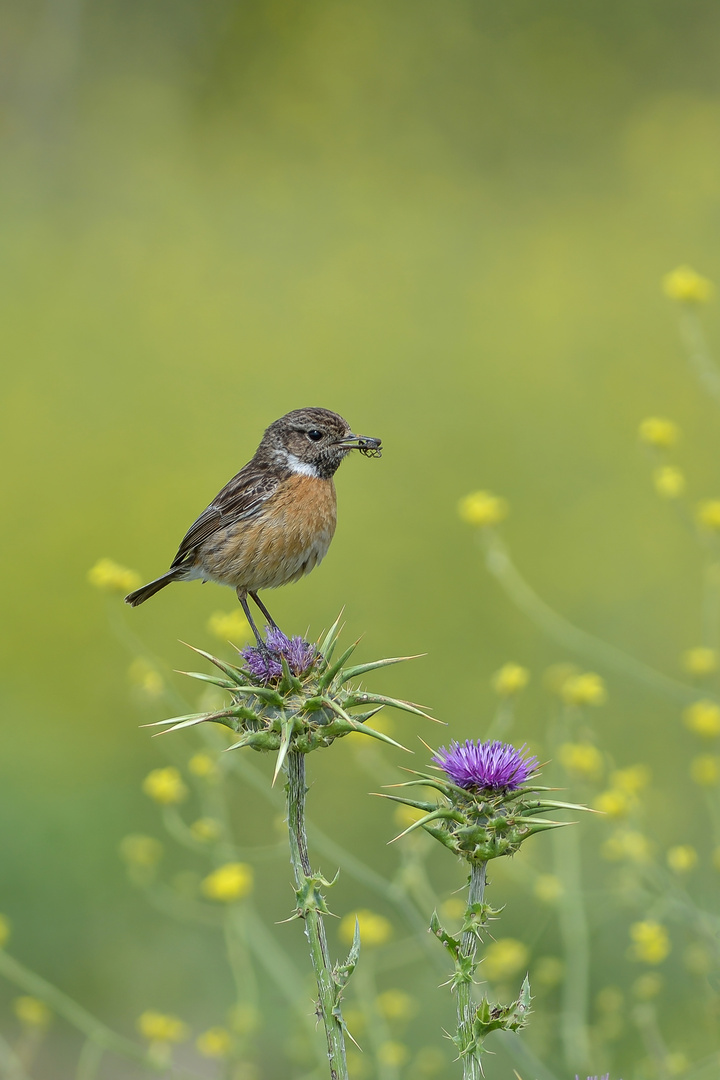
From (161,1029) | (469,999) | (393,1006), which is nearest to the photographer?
(469,999)

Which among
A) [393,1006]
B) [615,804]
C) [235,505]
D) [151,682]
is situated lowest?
[393,1006]

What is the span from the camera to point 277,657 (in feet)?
11.0

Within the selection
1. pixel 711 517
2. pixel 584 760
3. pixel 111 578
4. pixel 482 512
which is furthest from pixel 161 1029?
pixel 711 517

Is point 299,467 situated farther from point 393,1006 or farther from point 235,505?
point 393,1006

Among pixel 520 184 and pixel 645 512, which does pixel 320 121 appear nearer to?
pixel 520 184

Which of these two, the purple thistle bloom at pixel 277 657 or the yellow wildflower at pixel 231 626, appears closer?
the purple thistle bloom at pixel 277 657

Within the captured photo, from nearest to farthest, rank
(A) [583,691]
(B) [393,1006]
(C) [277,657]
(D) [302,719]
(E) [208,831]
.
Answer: (D) [302,719]
(C) [277,657]
(E) [208,831]
(A) [583,691]
(B) [393,1006]

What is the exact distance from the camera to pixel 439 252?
14766 millimetres

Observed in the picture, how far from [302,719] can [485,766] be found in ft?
1.66

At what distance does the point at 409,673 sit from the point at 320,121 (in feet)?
33.0

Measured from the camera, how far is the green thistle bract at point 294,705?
9.76 ft

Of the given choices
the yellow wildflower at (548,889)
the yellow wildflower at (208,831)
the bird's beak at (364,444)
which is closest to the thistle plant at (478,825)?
the bird's beak at (364,444)

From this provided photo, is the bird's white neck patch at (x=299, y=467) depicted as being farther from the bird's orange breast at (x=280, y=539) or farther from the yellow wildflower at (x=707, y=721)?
the yellow wildflower at (x=707, y=721)

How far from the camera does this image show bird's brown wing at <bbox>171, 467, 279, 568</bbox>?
15.6 feet
